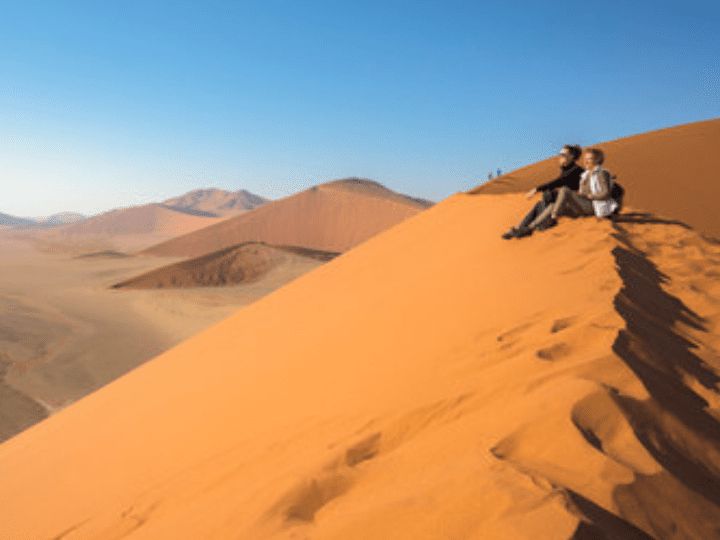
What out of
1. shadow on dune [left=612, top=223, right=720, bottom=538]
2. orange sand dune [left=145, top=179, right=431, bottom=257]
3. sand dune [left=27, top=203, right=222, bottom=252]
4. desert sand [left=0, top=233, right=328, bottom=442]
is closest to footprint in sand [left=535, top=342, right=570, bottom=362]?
shadow on dune [left=612, top=223, right=720, bottom=538]

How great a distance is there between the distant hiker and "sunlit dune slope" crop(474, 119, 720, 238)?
8.57 ft

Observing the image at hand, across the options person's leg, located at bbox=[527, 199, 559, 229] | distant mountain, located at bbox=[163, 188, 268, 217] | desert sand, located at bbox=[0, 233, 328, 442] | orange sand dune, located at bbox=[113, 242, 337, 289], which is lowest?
desert sand, located at bbox=[0, 233, 328, 442]

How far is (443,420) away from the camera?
245 cm

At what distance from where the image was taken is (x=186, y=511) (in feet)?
8.27

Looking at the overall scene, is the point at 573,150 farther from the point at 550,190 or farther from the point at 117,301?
the point at 117,301

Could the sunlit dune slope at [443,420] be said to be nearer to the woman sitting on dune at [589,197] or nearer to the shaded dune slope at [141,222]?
the woman sitting on dune at [589,197]

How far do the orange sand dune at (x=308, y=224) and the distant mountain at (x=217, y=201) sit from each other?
8352 centimetres

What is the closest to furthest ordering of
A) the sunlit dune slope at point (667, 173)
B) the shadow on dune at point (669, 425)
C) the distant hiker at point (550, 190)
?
the shadow on dune at point (669, 425), the distant hiker at point (550, 190), the sunlit dune slope at point (667, 173)

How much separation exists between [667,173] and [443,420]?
10.1m

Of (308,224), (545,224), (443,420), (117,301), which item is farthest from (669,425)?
(308,224)

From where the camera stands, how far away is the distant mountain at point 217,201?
138625 millimetres

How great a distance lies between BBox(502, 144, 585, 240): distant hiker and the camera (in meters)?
6.29

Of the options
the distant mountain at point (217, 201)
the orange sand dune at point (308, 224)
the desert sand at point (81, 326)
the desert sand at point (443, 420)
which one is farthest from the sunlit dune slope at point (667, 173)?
the distant mountain at point (217, 201)

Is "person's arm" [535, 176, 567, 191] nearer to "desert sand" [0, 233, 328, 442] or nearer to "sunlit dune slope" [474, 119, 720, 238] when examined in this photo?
"sunlit dune slope" [474, 119, 720, 238]
